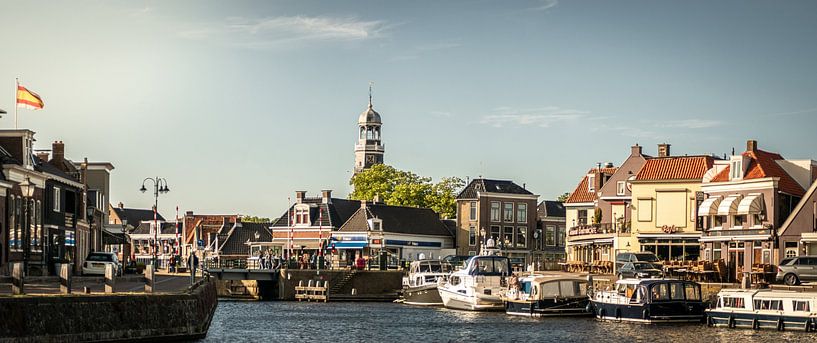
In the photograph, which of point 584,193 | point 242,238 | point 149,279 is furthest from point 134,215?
point 149,279

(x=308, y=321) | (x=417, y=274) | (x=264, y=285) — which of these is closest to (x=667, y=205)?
(x=417, y=274)

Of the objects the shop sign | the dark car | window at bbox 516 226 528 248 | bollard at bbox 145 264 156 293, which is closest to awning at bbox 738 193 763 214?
the dark car

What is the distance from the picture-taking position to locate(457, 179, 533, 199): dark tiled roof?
128 m

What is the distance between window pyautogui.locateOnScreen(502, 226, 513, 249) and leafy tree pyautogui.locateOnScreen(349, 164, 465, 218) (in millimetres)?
15792

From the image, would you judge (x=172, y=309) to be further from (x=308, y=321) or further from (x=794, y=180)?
(x=794, y=180)

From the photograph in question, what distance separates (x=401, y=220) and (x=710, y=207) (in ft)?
181

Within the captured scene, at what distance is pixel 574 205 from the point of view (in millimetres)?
105312

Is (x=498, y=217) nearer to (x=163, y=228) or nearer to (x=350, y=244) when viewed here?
(x=350, y=244)

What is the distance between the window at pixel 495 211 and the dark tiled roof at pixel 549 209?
25.0 feet

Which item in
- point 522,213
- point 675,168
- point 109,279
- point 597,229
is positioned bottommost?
point 109,279

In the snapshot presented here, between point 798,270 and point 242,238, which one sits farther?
point 242,238

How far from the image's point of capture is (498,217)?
12812cm

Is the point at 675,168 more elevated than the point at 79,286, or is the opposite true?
the point at 675,168

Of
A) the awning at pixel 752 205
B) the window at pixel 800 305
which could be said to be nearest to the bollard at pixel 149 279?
the window at pixel 800 305
